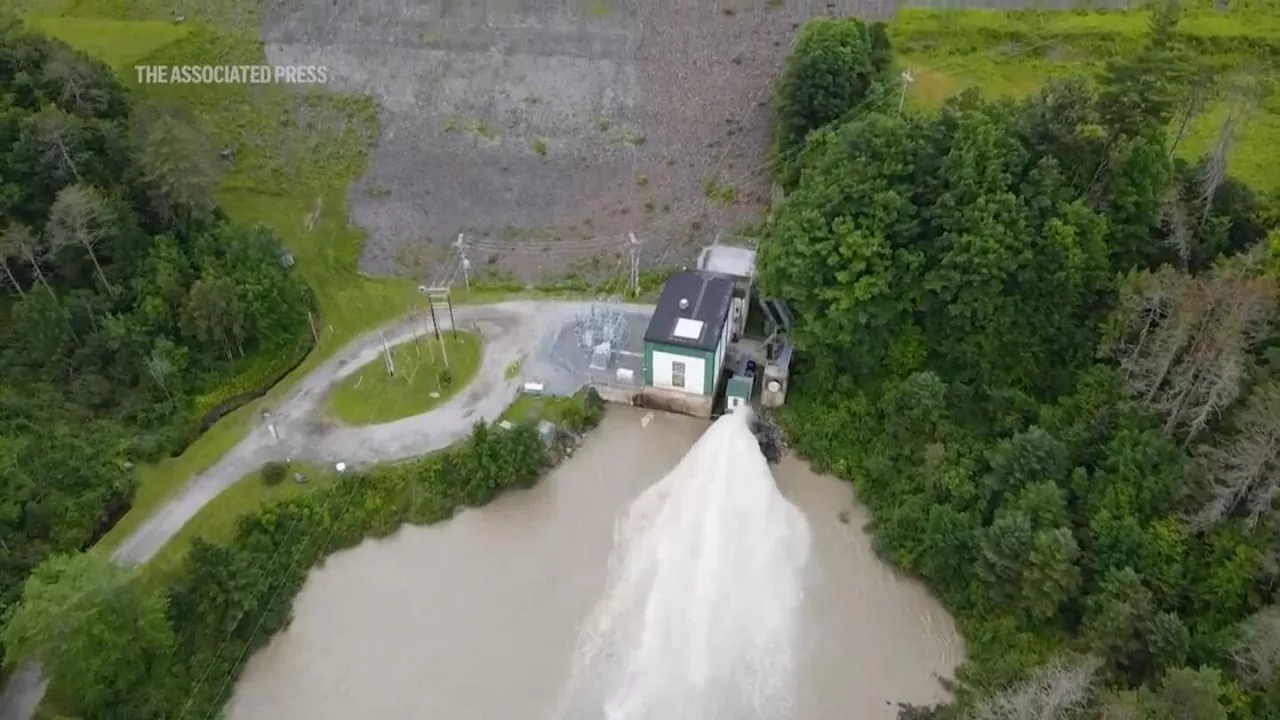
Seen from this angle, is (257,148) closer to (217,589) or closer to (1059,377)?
(217,589)

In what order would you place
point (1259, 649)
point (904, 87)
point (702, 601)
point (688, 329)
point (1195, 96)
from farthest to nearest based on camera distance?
1. point (904, 87)
2. point (1195, 96)
3. point (688, 329)
4. point (702, 601)
5. point (1259, 649)

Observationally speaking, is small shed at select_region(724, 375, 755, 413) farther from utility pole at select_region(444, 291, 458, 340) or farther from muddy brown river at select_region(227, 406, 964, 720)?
utility pole at select_region(444, 291, 458, 340)

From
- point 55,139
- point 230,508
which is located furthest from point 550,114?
point 230,508

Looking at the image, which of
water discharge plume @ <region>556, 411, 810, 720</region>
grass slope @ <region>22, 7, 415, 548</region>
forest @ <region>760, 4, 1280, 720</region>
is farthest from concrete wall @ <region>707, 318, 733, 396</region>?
grass slope @ <region>22, 7, 415, 548</region>

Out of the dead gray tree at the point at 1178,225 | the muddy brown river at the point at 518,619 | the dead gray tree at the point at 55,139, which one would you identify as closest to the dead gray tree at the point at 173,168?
the dead gray tree at the point at 55,139

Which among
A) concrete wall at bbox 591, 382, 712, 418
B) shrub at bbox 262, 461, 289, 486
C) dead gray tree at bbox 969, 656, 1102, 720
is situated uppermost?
concrete wall at bbox 591, 382, 712, 418

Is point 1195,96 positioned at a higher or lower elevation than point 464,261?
higher

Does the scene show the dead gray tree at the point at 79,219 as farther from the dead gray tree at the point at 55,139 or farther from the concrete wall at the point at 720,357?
the concrete wall at the point at 720,357
